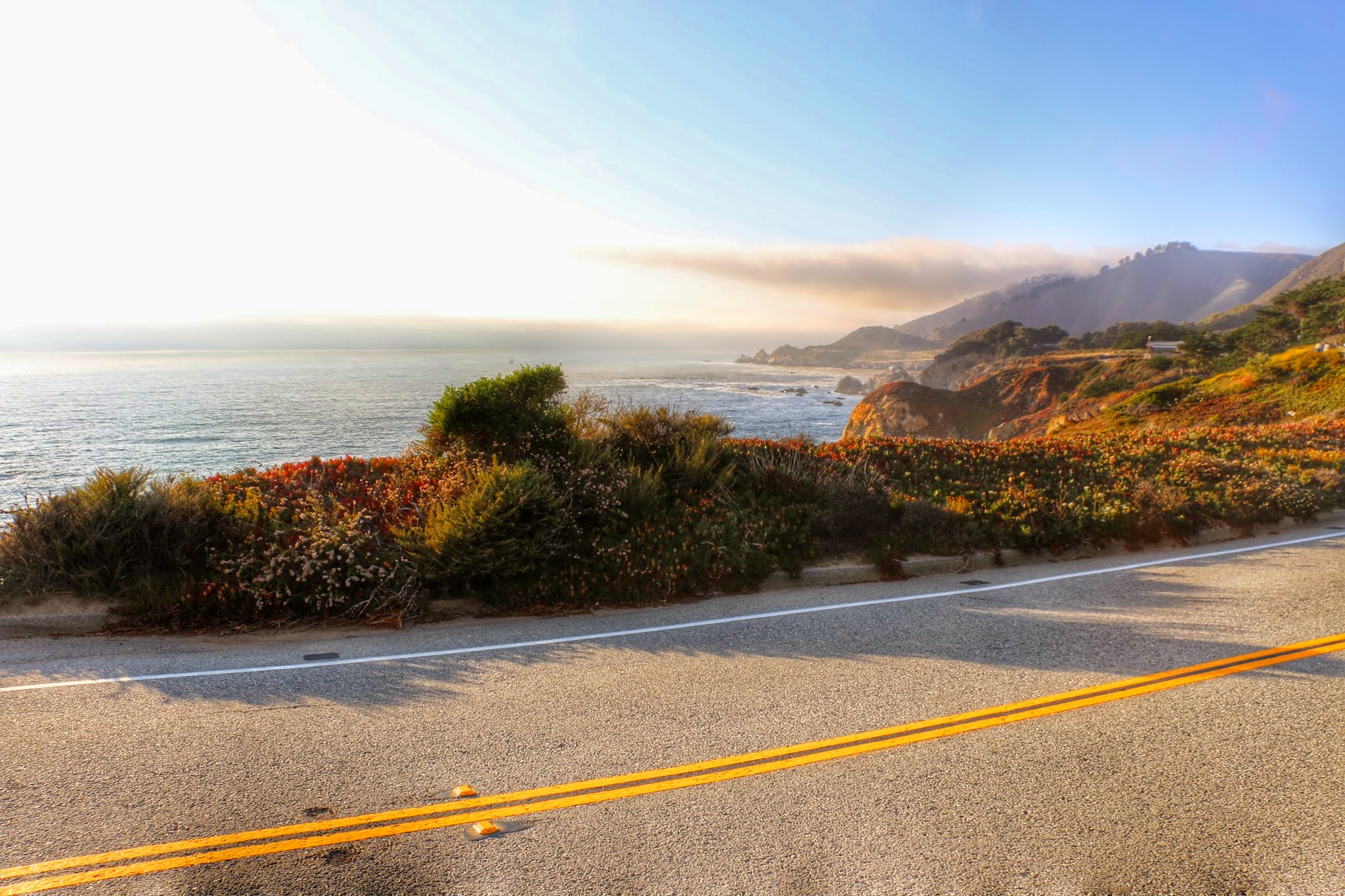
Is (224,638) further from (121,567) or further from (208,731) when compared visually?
(208,731)

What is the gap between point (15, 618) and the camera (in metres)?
6.98

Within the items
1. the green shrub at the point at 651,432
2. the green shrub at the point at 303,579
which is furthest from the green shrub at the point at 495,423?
the green shrub at the point at 303,579

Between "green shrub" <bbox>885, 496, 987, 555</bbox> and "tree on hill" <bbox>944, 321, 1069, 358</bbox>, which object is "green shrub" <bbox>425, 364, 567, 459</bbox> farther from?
"tree on hill" <bbox>944, 321, 1069, 358</bbox>

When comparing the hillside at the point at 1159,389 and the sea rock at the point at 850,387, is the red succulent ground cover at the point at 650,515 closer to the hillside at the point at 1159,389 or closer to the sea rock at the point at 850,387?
the hillside at the point at 1159,389

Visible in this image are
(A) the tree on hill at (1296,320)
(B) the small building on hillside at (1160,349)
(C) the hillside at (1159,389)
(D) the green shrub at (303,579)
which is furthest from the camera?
(B) the small building on hillside at (1160,349)

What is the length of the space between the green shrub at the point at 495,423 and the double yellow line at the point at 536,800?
6742 millimetres

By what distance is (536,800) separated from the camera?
13.7ft

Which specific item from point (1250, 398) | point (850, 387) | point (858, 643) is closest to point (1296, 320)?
point (1250, 398)

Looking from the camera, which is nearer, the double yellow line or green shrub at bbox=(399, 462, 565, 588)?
the double yellow line

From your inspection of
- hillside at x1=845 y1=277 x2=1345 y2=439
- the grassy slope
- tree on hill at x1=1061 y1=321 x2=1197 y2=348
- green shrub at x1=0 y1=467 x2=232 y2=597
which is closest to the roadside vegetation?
green shrub at x1=0 y1=467 x2=232 y2=597

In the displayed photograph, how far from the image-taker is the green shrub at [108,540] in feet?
24.5

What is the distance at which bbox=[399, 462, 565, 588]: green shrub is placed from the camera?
7.89 m

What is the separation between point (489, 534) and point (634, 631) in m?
2.11

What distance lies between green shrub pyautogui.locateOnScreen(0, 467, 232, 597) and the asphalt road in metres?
0.84
